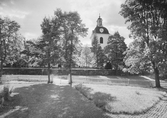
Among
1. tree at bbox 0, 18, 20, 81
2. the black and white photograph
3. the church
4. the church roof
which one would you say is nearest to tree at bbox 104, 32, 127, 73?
the black and white photograph

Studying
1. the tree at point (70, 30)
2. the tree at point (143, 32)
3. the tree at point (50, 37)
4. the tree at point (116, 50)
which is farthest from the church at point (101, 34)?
the tree at point (143, 32)

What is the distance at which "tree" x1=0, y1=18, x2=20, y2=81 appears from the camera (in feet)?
62.5

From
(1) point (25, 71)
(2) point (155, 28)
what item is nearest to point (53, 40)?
(2) point (155, 28)

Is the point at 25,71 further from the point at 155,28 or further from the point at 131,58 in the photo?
the point at 155,28

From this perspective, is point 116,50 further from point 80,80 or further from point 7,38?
point 7,38

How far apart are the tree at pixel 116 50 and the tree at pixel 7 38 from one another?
2299 cm

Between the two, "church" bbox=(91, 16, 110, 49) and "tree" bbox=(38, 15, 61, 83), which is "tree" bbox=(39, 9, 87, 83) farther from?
"church" bbox=(91, 16, 110, 49)

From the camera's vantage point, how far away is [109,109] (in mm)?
7027

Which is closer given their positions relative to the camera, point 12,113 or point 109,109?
point 12,113

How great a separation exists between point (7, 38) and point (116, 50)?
26.1m

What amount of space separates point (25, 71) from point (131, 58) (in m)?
27.1

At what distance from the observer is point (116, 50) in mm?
30328

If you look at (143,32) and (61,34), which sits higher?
(61,34)

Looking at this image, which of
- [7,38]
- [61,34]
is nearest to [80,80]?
[61,34]
